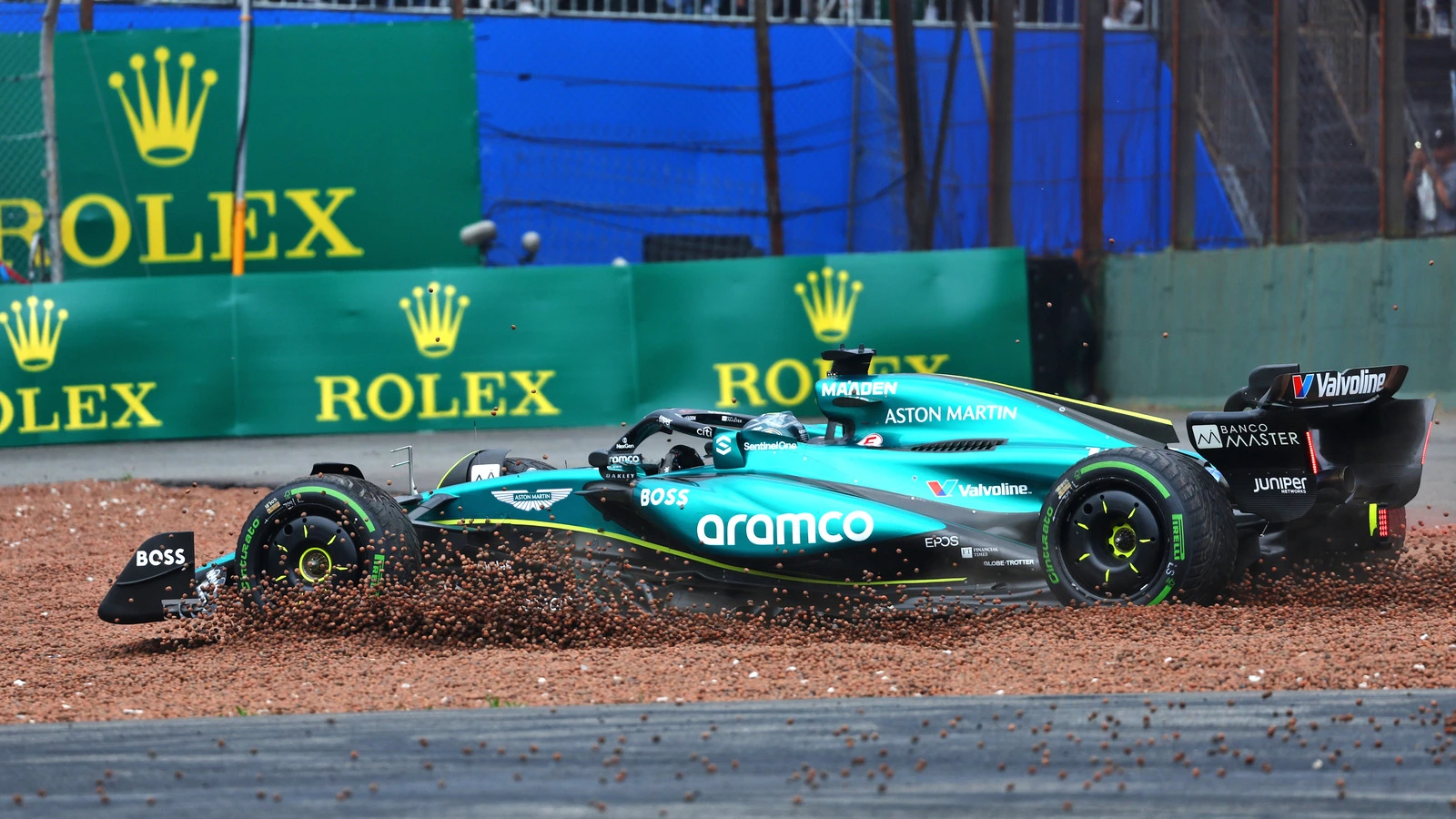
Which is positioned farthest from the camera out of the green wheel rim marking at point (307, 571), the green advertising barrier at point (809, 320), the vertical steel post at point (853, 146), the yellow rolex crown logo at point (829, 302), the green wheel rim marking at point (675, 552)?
the vertical steel post at point (853, 146)

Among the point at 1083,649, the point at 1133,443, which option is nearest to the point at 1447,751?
the point at 1083,649

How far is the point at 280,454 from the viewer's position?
12.4 metres

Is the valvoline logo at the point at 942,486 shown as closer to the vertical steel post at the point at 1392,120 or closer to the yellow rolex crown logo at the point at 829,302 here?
the yellow rolex crown logo at the point at 829,302

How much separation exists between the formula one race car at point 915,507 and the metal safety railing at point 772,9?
14365 mm

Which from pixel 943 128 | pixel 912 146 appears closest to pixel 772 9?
pixel 943 128

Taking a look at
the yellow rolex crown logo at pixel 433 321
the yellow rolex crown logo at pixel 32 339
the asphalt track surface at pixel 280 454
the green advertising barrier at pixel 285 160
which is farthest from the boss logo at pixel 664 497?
the green advertising barrier at pixel 285 160

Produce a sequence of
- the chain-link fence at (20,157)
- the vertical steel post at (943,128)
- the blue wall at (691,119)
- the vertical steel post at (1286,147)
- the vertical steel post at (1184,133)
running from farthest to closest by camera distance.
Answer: the blue wall at (691,119)
the vertical steel post at (943,128)
the chain-link fence at (20,157)
the vertical steel post at (1184,133)
the vertical steel post at (1286,147)

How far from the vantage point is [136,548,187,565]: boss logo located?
6535mm

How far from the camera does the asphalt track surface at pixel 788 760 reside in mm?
3604

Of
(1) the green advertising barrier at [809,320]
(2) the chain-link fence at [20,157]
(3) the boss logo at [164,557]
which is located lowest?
(3) the boss logo at [164,557]

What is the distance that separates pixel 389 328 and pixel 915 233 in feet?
19.7

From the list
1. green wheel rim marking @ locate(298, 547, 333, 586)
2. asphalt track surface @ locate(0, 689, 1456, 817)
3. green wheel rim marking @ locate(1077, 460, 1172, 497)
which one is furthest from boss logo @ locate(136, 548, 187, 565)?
green wheel rim marking @ locate(1077, 460, 1172, 497)

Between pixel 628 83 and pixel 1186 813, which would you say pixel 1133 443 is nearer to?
pixel 1186 813

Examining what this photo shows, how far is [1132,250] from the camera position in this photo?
14.4m
